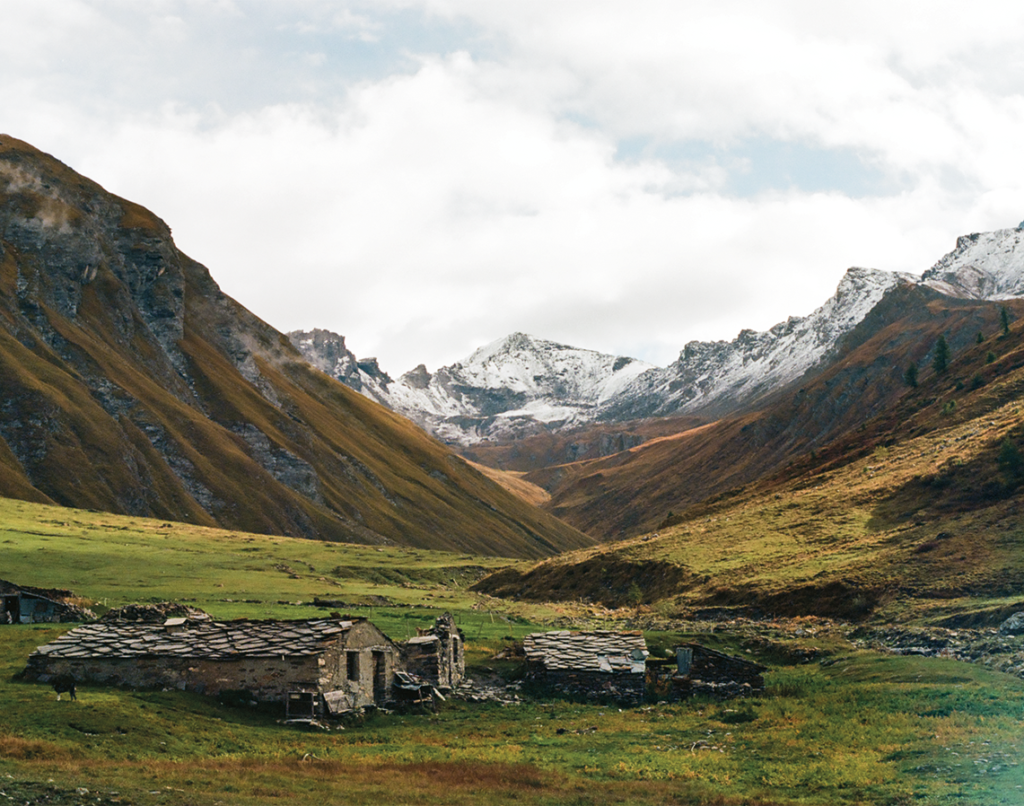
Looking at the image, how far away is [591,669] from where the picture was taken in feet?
146

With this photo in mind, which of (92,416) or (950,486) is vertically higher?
(92,416)

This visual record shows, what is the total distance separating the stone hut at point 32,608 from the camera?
49281 millimetres

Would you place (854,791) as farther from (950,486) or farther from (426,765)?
(950,486)

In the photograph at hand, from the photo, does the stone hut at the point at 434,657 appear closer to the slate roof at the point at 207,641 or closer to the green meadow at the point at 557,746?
the green meadow at the point at 557,746

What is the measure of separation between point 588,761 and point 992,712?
1496cm

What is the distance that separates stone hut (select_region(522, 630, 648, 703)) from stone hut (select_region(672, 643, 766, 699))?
6.27 feet

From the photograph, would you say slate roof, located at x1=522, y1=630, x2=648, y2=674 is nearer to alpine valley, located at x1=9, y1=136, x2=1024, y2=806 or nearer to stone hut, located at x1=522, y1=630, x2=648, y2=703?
stone hut, located at x1=522, y1=630, x2=648, y2=703

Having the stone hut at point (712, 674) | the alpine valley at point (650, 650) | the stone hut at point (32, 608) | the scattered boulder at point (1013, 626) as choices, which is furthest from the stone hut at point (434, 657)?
the scattered boulder at point (1013, 626)

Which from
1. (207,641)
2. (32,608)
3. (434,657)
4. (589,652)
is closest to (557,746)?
(434,657)

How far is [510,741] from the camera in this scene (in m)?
34.3

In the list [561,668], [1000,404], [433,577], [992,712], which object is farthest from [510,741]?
[1000,404]

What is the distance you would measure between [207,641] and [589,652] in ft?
62.2

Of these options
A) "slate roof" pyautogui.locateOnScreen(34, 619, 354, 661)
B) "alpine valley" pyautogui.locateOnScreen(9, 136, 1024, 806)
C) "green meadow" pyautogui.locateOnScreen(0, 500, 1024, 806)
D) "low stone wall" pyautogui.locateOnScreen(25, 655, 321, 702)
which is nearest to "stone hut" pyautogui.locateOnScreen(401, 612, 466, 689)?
"alpine valley" pyautogui.locateOnScreen(9, 136, 1024, 806)

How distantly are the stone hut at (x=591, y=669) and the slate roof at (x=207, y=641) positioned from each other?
1137 cm
